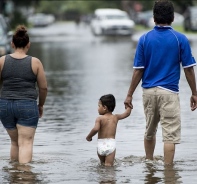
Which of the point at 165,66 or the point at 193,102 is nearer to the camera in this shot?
the point at 165,66

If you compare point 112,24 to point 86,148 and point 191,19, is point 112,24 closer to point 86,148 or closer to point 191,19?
point 191,19

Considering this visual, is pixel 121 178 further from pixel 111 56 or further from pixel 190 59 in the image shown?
pixel 111 56

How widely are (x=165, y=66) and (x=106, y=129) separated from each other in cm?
90

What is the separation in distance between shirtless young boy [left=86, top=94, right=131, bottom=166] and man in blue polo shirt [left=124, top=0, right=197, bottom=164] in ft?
1.23

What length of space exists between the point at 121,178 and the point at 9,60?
5.47 ft

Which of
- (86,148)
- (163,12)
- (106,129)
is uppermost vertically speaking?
(163,12)

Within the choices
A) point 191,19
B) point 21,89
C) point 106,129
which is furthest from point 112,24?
point 21,89

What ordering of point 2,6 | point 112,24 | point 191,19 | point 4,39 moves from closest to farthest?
point 4,39 < point 191,19 < point 112,24 < point 2,6

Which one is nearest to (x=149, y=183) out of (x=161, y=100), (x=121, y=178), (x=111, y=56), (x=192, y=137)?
(x=121, y=178)

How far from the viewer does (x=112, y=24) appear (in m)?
53.3

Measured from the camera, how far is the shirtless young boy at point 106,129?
363 inches

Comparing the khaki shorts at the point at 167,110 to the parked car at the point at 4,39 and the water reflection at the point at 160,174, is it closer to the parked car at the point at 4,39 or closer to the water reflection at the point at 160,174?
the water reflection at the point at 160,174

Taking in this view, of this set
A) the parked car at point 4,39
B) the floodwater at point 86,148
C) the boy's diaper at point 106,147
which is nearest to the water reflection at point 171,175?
the floodwater at point 86,148

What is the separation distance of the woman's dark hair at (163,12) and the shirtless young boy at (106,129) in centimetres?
93
